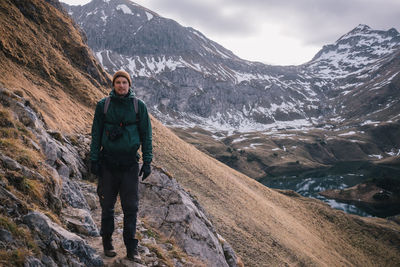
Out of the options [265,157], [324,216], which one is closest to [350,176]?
[265,157]

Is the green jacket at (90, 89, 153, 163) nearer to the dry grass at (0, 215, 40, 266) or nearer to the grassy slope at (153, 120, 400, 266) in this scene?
the dry grass at (0, 215, 40, 266)

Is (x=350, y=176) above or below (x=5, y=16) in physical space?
below

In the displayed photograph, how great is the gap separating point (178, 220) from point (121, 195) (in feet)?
21.8

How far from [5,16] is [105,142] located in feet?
79.6

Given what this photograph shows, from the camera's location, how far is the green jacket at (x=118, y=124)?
23.1ft

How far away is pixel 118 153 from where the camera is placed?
23.0ft

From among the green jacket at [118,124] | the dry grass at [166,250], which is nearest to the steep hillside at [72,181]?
the green jacket at [118,124]

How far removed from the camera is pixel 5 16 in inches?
909

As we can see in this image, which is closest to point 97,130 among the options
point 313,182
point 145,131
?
point 145,131

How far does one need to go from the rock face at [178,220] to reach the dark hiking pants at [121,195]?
5.39 meters

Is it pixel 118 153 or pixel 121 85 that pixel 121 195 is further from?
pixel 121 85

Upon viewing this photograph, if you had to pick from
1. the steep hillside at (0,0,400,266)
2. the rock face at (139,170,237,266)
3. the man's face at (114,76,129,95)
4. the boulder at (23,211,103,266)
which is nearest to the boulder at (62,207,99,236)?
the steep hillside at (0,0,400,266)

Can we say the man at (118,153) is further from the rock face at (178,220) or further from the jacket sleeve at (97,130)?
the rock face at (178,220)

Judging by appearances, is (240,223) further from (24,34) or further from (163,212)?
(24,34)
